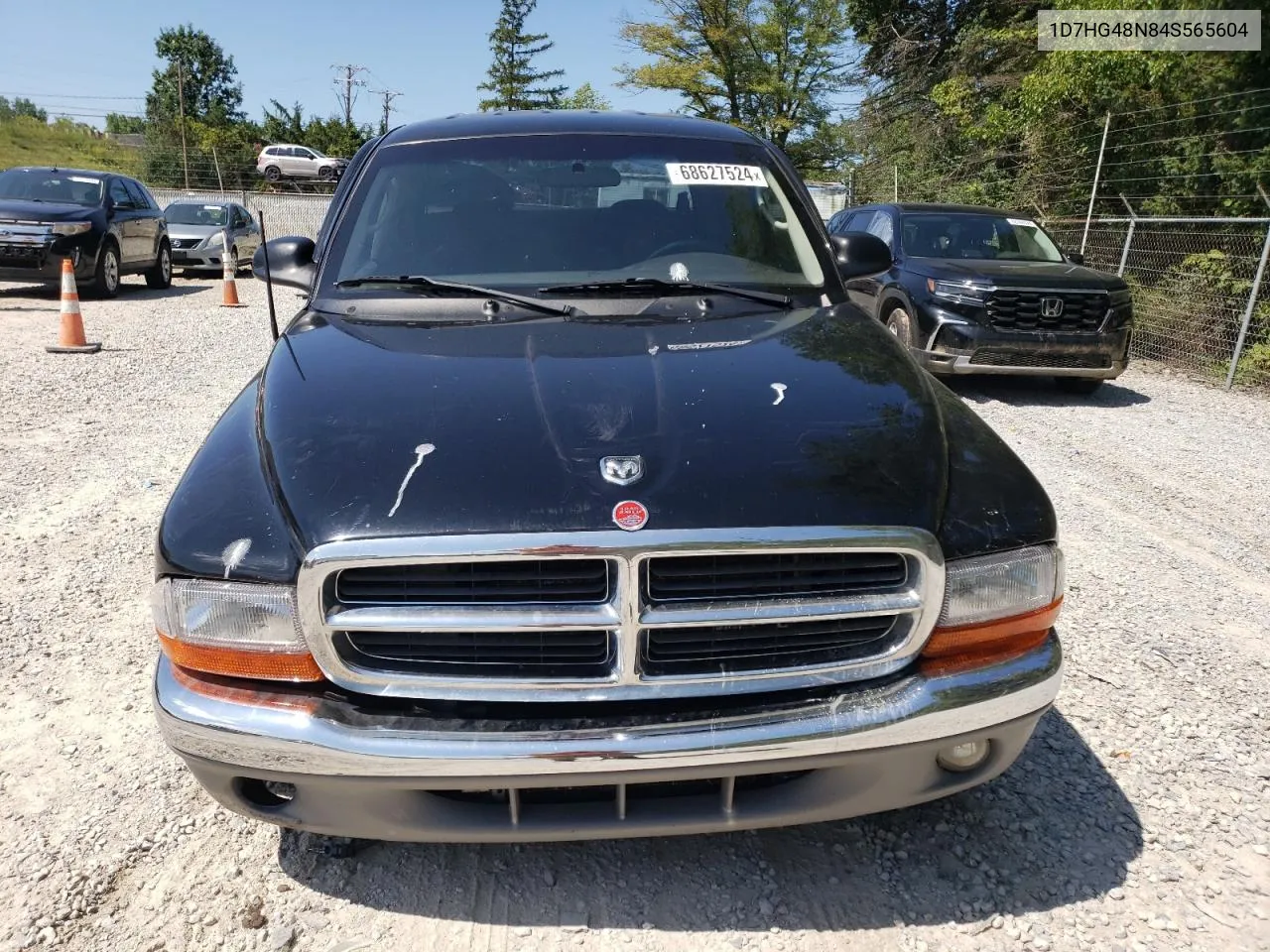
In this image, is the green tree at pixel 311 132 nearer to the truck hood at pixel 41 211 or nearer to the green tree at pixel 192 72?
the green tree at pixel 192 72

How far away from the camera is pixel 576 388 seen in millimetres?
2260

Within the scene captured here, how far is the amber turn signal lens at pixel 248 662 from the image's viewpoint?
1849 millimetres

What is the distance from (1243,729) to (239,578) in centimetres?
297

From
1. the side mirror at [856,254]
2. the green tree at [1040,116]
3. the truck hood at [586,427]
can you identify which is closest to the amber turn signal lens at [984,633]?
the truck hood at [586,427]

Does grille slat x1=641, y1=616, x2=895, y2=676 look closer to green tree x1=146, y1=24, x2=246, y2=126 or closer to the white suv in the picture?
the white suv

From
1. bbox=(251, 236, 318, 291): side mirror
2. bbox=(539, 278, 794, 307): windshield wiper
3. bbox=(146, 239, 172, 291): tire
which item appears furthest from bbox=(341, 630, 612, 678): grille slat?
bbox=(146, 239, 172, 291): tire

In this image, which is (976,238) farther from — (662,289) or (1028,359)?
(662,289)

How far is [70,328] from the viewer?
30.1 ft

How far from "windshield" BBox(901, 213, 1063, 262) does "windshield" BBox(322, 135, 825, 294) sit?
20.2 feet

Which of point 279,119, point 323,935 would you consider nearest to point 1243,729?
point 323,935

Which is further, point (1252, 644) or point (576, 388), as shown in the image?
point (1252, 644)

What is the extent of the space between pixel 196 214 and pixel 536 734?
1895 centimetres

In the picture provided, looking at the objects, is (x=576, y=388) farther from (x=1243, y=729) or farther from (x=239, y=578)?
(x=1243, y=729)

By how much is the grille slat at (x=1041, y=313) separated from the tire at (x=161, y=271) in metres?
12.7
